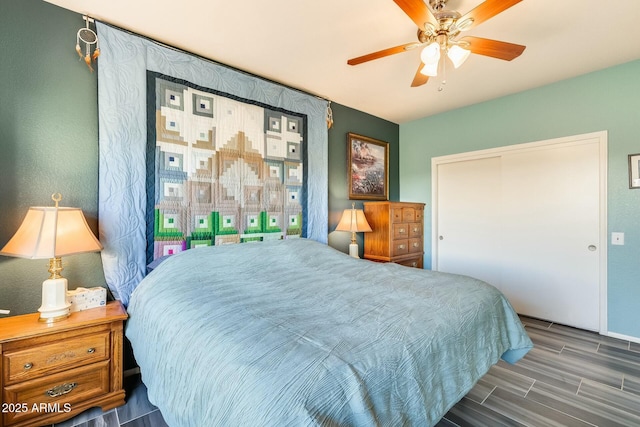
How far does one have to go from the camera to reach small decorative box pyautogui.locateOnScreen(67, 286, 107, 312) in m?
1.76

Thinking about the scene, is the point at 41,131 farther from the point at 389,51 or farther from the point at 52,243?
the point at 389,51

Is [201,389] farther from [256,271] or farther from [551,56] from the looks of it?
[551,56]

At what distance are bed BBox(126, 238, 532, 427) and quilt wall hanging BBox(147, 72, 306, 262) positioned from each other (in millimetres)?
372

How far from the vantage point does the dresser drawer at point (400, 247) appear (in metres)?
3.46

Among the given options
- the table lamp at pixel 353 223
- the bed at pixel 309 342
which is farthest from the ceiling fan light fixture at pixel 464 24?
the table lamp at pixel 353 223

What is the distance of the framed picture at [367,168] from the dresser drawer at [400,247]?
72cm

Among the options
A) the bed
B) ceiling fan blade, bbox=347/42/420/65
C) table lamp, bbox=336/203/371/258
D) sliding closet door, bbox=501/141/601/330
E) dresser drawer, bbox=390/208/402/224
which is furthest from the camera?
dresser drawer, bbox=390/208/402/224

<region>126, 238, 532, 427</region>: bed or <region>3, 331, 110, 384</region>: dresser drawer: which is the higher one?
<region>126, 238, 532, 427</region>: bed

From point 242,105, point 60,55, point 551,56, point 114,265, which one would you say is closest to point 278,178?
point 242,105

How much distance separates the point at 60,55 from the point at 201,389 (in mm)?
2285

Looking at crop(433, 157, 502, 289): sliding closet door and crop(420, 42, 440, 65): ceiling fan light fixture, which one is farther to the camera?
crop(433, 157, 502, 289): sliding closet door

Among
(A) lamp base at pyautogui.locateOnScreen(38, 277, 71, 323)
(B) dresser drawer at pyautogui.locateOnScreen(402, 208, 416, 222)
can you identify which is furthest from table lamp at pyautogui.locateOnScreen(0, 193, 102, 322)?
(B) dresser drawer at pyautogui.locateOnScreen(402, 208, 416, 222)

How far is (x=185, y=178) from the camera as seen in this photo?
227 cm

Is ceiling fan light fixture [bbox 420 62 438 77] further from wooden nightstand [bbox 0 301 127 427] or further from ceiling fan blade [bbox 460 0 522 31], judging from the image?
wooden nightstand [bbox 0 301 127 427]
